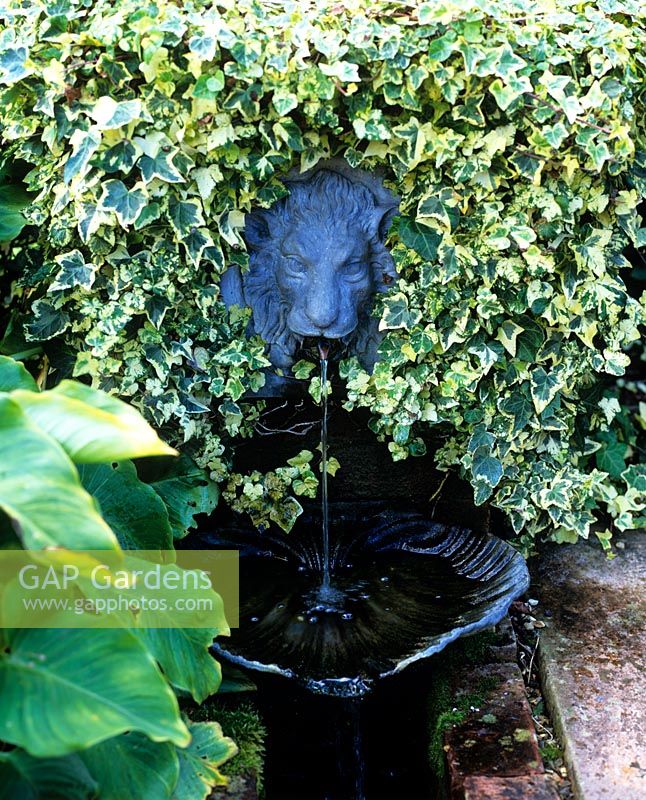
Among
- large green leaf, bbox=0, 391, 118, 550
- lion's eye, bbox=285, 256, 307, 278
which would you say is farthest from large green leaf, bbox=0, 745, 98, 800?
lion's eye, bbox=285, 256, 307, 278

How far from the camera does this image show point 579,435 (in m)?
2.89

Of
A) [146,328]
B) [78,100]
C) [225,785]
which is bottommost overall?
[225,785]

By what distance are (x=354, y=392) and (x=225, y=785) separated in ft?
3.25

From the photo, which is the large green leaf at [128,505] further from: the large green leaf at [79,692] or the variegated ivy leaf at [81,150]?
the variegated ivy leaf at [81,150]

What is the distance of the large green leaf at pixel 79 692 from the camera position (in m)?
1.46

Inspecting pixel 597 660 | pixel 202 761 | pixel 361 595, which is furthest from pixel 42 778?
pixel 597 660

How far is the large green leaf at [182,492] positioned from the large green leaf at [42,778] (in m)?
0.82

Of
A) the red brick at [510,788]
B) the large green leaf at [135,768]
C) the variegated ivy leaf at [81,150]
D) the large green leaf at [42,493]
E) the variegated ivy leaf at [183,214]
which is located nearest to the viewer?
the large green leaf at [42,493]

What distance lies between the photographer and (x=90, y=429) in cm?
158

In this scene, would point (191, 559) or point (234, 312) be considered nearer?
point (234, 312)

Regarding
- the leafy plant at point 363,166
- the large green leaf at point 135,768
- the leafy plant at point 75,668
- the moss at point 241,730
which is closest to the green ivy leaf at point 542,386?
the leafy plant at point 363,166

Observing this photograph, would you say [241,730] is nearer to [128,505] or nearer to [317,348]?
[128,505]

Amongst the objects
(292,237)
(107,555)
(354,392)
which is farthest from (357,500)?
(107,555)

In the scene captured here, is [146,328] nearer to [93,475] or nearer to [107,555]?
[93,475]
